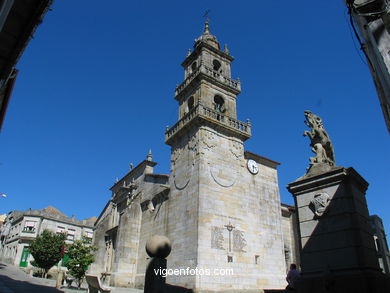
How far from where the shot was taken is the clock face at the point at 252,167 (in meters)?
20.4

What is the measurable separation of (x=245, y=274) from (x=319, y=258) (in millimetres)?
11261

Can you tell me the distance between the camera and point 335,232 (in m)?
6.59

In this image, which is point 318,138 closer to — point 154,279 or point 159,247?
point 159,247

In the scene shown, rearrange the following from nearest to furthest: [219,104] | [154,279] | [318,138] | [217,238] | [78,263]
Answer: [154,279], [318,138], [217,238], [78,263], [219,104]

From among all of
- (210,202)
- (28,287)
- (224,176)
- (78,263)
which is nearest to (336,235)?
(210,202)

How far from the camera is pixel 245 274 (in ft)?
55.4

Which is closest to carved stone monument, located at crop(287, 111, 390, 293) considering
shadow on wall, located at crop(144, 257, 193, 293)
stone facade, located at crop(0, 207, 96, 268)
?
shadow on wall, located at crop(144, 257, 193, 293)

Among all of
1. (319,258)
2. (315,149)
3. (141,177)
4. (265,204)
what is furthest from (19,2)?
(141,177)

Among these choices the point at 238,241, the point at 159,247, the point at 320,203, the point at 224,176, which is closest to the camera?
the point at 320,203

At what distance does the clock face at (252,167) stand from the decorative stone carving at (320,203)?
13125 millimetres

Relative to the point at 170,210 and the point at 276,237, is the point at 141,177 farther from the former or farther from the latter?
the point at 276,237

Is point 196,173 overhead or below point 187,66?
below

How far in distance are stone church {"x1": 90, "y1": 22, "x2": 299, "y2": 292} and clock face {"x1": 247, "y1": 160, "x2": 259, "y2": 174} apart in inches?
2.9

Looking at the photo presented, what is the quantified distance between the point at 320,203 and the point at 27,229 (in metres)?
45.0
